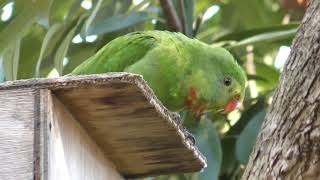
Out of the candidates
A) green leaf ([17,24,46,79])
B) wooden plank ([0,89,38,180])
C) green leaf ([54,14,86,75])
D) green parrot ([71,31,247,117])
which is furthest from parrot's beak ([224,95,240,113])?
wooden plank ([0,89,38,180])

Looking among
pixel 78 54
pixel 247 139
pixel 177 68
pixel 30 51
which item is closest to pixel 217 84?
pixel 177 68

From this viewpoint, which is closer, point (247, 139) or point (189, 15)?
point (247, 139)

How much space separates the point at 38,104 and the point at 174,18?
206 cm

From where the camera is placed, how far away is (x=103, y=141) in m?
2.55

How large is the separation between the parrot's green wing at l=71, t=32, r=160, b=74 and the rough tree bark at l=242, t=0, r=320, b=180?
34.2 inches

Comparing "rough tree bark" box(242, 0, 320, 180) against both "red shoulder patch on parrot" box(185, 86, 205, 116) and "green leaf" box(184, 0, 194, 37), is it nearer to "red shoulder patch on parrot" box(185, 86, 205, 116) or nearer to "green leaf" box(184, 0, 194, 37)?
"red shoulder patch on parrot" box(185, 86, 205, 116)

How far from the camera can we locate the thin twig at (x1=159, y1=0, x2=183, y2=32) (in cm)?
410

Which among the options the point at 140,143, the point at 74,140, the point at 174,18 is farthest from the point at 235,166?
the point at 74,140

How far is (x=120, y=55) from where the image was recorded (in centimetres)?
331

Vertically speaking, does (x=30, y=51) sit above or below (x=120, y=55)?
below

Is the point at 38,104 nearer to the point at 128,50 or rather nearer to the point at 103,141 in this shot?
the point at 103,141

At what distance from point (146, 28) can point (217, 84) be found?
1130mm

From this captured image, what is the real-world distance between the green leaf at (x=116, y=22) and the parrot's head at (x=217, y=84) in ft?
1.78

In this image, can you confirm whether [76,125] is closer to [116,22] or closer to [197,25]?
[116,22]
